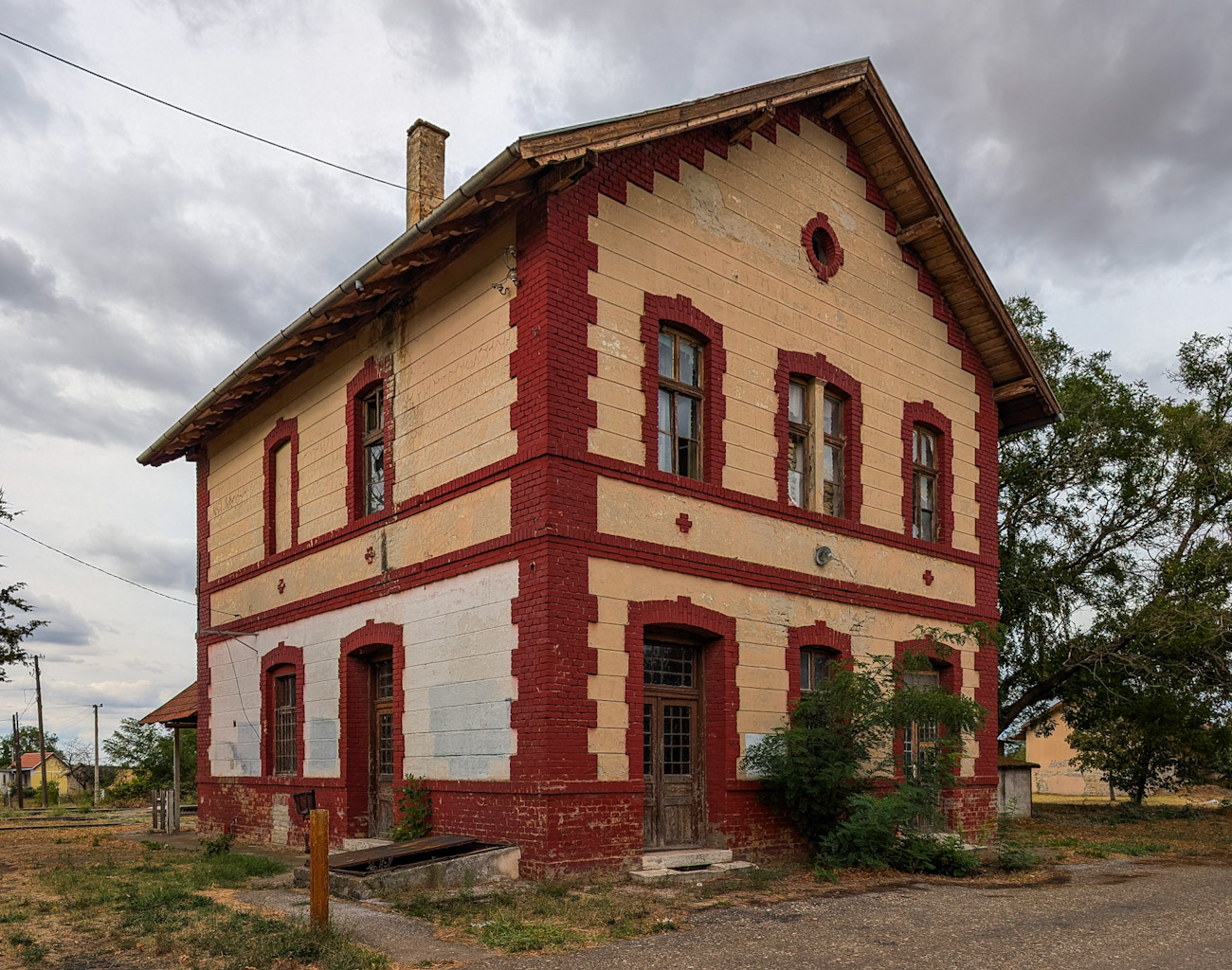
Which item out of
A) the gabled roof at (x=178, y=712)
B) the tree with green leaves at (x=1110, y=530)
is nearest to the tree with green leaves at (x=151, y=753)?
the gabled roof at (x=178, y=712)

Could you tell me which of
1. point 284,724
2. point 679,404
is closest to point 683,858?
point 679,404

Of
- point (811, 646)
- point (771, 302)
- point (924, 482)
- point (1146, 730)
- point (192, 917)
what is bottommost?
point (1146, 730)

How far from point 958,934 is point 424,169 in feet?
42.2

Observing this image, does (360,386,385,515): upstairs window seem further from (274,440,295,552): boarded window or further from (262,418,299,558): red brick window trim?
(274,440,295,552): boarded window

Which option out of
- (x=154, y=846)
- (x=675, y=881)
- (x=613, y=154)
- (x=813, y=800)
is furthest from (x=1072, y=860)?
(x=154, y=846)

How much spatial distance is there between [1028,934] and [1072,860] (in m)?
6.68

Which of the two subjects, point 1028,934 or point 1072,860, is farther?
point 1072,860

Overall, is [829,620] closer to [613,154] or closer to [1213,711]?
[613,154]

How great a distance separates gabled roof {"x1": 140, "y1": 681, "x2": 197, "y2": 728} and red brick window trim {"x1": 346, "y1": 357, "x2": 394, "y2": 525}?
8881mm

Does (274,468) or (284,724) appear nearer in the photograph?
(284,724)

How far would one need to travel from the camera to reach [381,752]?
15.4 meters

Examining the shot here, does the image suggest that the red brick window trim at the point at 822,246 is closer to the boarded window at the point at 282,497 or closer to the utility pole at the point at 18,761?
the boarded window at the point at 282,497

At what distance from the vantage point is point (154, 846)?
58.2 feet

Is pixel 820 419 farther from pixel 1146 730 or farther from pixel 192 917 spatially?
pixel 1146 730
